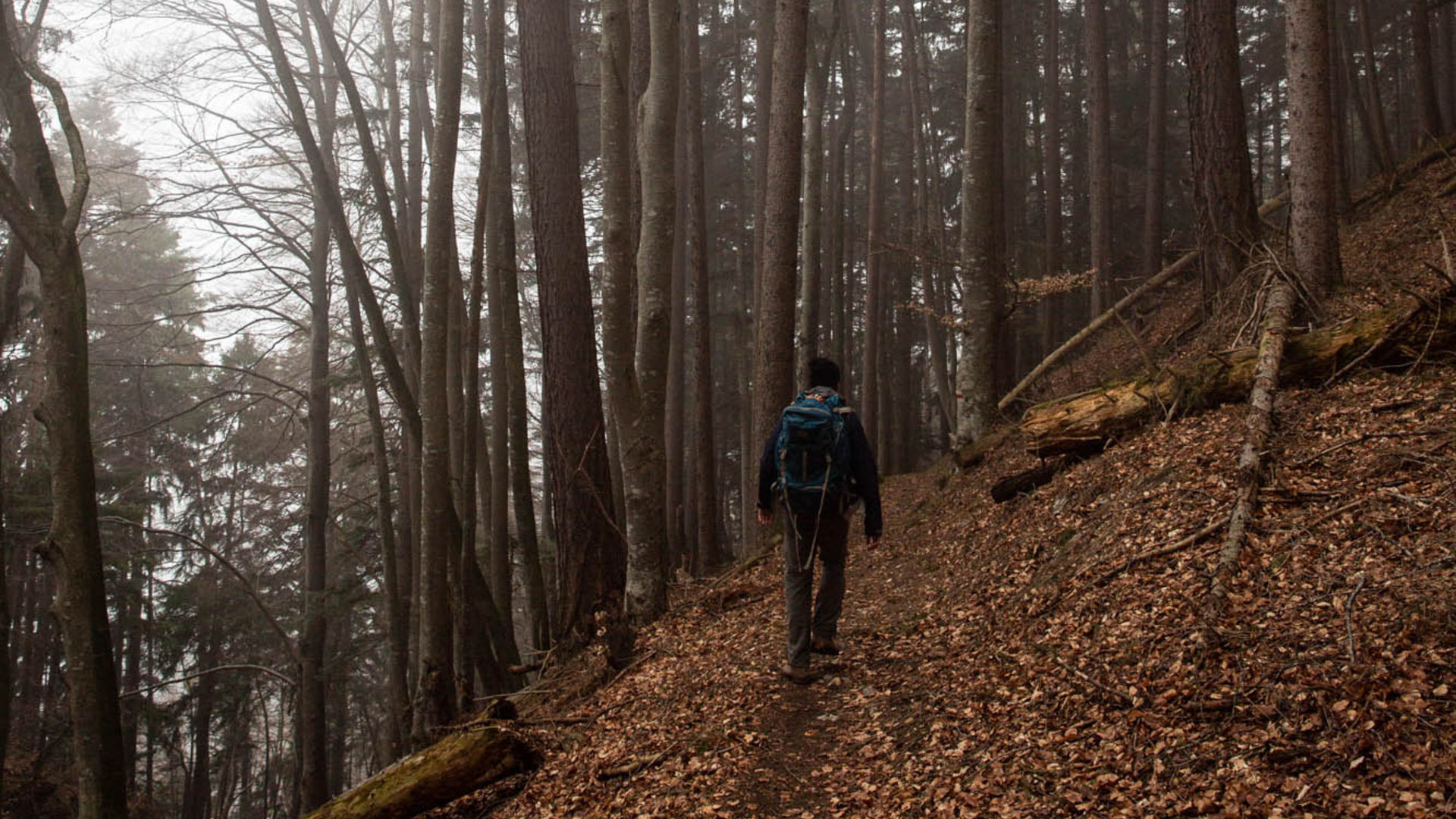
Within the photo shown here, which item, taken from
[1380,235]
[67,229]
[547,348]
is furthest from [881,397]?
[67,229]

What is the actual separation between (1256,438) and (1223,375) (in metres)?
1.83

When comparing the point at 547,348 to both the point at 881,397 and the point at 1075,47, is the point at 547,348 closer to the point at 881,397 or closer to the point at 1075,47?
the point at 881,397

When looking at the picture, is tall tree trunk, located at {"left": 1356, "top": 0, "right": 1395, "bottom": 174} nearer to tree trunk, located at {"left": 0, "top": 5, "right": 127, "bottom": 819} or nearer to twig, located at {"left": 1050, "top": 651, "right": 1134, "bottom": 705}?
twig, located at {"left": 1050, "top": 651, "right": 1134, "bottom": 705}

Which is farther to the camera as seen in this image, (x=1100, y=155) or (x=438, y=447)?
(x=1100, y=155)

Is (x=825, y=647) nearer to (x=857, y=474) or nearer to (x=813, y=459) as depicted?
(x=857, y=474)

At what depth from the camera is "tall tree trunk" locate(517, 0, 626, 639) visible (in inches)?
344

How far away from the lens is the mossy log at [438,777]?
5.89m

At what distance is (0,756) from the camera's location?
716cm

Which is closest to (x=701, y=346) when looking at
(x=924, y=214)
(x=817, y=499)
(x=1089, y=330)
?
(x=1089, y=330)

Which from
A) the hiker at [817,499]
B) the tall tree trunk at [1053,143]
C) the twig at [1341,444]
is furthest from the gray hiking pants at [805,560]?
the tall tree trunk at [1053,143]

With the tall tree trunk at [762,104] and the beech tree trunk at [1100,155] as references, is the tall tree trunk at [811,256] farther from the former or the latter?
the beech tree trunk at [1100,155]

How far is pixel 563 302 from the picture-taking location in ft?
29.9

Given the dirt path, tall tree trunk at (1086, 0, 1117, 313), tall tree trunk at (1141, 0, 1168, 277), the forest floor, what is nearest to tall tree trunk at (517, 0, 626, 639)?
the forest floor

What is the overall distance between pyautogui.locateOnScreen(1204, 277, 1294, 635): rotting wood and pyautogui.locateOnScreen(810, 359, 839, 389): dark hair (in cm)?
259
